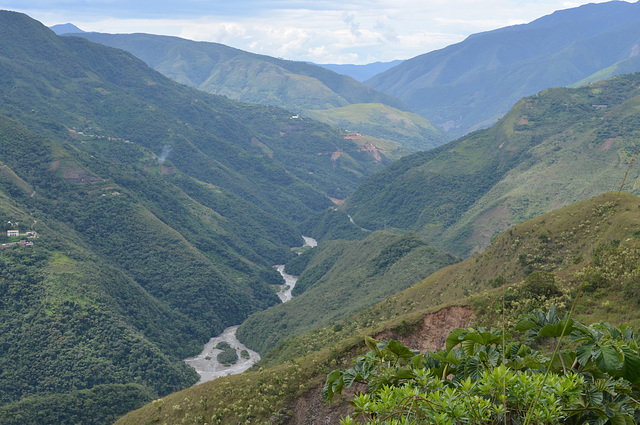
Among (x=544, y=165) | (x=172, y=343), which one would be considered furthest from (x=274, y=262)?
(x=544, y=165)

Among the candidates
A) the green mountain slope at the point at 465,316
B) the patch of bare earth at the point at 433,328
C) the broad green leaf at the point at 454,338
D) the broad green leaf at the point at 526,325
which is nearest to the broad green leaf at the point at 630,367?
the broad green leaf at the point at 526,325

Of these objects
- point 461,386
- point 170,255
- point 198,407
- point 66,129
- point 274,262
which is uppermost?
point 66,129

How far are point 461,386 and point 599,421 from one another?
2629mm

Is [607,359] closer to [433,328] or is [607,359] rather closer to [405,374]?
[405,374]

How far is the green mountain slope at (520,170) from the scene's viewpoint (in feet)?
397

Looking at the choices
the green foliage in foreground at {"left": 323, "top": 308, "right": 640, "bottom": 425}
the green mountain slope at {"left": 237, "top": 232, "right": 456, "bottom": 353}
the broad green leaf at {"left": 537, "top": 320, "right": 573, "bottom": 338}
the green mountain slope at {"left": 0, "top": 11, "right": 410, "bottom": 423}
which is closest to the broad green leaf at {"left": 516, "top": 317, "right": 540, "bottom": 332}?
the green foliage in foreground at {"left": 323, "top": 308, "right": 640, "bottom": 425}

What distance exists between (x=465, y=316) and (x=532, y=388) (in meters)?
31.8

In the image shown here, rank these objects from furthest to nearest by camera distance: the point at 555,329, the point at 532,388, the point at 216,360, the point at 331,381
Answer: the point at 216,360, the point at 331,381, the point at 555,329, the point at 532,388

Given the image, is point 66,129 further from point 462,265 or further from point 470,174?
point 462,265

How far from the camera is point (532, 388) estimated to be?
9266 mm

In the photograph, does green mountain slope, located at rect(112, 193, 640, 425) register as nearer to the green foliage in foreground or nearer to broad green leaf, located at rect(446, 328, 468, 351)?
the green foliage in foreground

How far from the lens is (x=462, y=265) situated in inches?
2410

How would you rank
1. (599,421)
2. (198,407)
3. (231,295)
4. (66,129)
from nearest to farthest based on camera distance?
(599,421), (198,407), (231,295), (66,129)

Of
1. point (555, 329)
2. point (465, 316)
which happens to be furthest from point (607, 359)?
point (465, 316)
